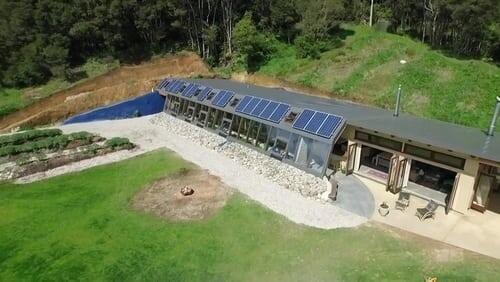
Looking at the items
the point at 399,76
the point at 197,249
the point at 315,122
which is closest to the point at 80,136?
the point at 197,249

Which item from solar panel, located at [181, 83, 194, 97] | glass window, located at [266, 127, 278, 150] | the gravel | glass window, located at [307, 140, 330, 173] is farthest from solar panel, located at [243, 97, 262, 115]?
solar panel, located at [181, 83, 194, 97]

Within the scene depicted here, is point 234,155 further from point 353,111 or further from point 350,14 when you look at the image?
point 350,14

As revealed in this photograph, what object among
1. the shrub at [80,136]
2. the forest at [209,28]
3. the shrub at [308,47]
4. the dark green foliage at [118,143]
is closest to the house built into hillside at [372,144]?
the dark green foliage at [118,143]

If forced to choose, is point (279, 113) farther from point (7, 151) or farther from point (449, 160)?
point (7, 151)

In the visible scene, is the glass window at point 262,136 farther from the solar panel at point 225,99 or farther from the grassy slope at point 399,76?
the grassy slope at point 399,76

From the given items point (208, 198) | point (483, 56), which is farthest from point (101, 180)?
point (483, 56)
